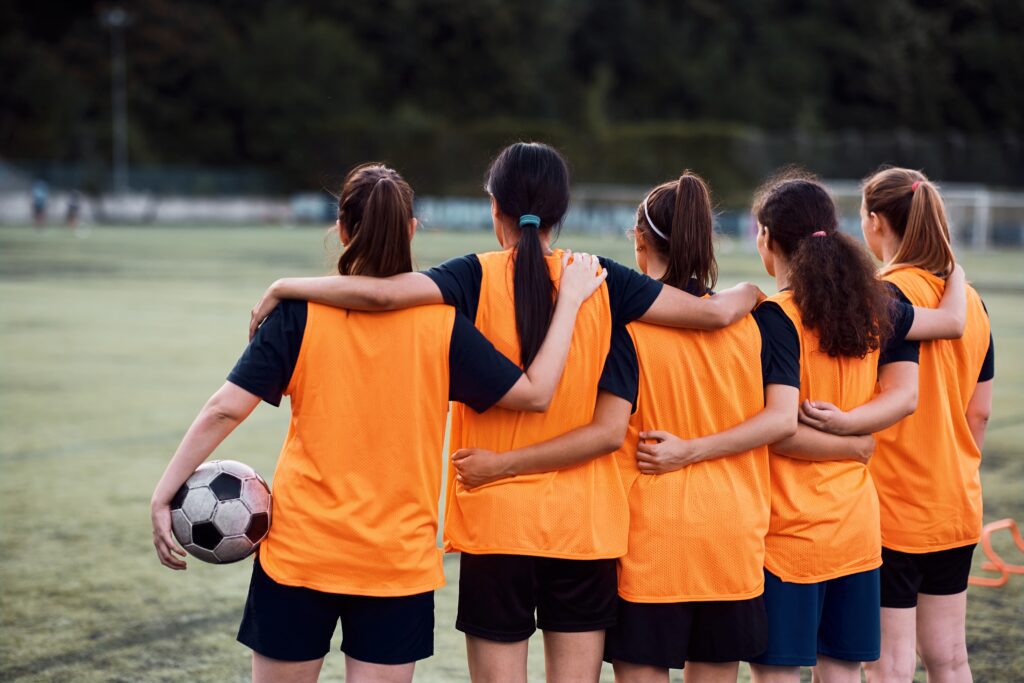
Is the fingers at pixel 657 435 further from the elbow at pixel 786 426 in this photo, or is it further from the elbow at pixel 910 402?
the elbow at pixel 910 402

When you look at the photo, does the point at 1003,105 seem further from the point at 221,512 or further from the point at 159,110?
the point at 221,512

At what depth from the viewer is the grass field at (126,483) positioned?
4.57 m

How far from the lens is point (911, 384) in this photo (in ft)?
11.1

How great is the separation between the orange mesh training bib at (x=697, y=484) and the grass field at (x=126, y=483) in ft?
2.98

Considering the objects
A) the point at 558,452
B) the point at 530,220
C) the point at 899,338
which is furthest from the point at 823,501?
the point at 530,220

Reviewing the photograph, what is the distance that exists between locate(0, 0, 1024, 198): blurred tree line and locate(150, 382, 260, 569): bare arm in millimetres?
47968

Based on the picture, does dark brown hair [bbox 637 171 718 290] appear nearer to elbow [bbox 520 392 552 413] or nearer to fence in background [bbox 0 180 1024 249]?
elbow [bbox 520 392 552 413]

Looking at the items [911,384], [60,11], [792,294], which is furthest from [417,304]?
[60,11]

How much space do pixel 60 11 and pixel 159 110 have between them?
23.8 ft

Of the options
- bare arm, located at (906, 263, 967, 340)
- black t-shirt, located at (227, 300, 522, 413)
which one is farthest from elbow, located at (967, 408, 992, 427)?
black t-shirt, located at (227, 300, 522, 413)

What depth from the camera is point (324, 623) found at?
9.77ft

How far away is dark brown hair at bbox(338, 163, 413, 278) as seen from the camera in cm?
295

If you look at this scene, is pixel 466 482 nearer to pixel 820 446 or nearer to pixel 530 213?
pixel 530 213

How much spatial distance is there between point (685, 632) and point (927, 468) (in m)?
0.90
